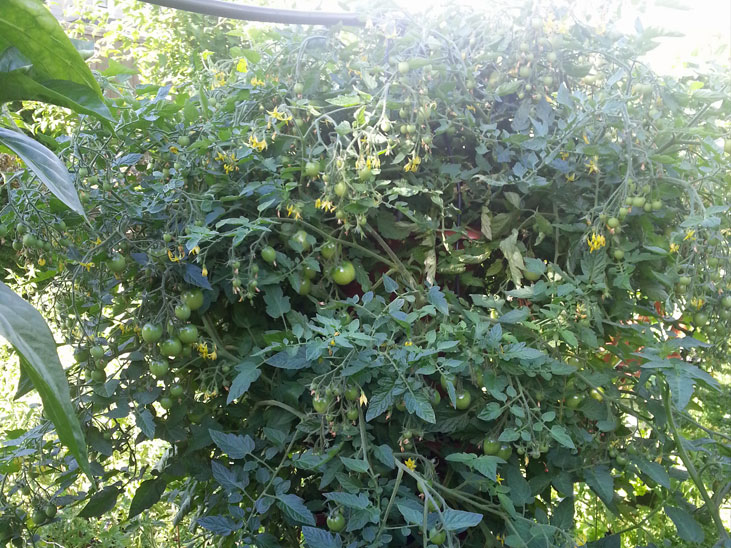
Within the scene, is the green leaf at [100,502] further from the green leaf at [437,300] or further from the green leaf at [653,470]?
→ the green leaf at [653,470]

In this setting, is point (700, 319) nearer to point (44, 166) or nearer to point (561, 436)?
point (561, 436)

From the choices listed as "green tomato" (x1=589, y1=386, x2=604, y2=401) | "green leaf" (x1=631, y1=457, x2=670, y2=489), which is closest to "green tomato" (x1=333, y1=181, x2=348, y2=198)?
"green tomato" (x1=589, y1=386, x2=604, y2=401)

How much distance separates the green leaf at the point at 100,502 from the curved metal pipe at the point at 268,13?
82cm

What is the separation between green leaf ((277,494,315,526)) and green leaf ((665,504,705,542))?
61 centimetres

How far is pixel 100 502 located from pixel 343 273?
577mm

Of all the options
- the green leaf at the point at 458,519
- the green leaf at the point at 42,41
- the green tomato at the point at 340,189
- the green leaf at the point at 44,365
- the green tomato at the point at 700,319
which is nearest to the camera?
the green leaf at the point at 44,365

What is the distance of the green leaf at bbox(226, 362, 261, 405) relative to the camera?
2.99ft

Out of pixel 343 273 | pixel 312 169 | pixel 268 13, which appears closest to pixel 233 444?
pixel 343 273

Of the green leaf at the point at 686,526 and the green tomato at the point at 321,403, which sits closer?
the green tomato at the point at 321,403

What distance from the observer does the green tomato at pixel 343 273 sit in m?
1.00

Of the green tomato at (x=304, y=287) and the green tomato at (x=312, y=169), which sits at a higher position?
the green tomato at (x=312, y=169)

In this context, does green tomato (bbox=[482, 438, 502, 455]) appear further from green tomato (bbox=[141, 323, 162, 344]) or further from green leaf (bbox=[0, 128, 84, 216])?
green leaf (bbox=[0, 128, 84, 216])

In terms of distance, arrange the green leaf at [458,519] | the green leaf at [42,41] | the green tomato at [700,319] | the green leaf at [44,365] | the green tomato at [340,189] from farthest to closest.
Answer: the green tomato at [700,319]
the green tomato at [340,189]
the green leaf at [458,519]
the green leaf at [42,41]
the green leaf at [44,365]

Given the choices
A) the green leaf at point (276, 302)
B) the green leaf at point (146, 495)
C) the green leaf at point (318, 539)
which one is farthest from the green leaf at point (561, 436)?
the green leaf at point (146, 495)
